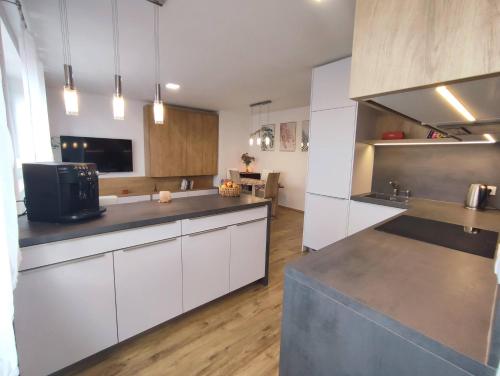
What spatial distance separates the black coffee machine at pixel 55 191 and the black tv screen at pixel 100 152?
3.49 m

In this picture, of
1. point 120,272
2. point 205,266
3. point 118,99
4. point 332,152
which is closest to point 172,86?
point 118,99

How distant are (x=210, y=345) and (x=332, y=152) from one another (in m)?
2.37

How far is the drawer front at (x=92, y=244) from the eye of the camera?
47.6 inches

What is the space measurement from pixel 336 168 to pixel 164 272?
221cm

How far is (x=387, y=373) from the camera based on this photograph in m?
0.70

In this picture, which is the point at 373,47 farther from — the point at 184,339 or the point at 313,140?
the point at 313,140

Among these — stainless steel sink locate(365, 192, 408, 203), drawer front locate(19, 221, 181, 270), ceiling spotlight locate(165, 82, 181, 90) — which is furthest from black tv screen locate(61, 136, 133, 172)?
stainless steel sink locate(365, 192, 408, 203)

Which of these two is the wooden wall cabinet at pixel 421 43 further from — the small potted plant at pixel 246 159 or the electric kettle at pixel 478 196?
the small potted plant at pixel 246 159

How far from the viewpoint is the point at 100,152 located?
459cm

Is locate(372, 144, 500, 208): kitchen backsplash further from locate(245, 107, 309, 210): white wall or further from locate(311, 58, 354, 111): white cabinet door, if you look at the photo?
locate(245, 107, 309, 210): white wall

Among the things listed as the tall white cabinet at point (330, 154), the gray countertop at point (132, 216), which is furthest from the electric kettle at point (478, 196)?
the gray countertop at point (132, 216)

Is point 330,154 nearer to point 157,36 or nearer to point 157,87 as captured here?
point 157,87

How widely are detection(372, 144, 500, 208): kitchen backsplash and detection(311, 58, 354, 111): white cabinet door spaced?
0.86 m

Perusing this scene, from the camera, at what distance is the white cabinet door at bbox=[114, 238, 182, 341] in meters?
1.54
